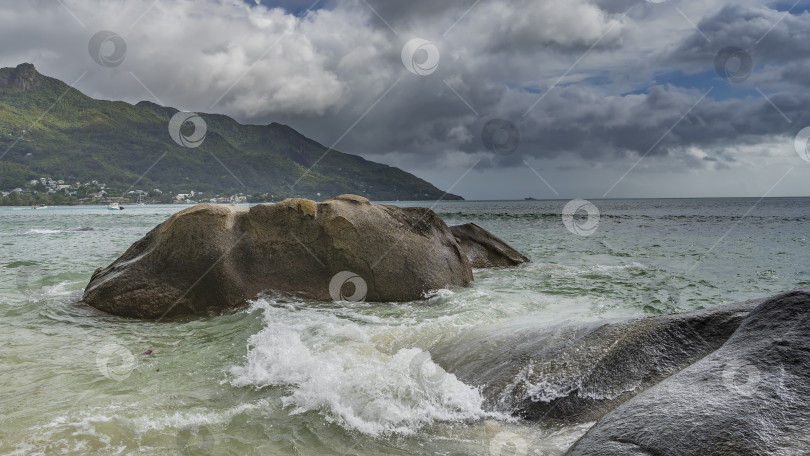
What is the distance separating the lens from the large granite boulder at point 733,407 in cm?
244

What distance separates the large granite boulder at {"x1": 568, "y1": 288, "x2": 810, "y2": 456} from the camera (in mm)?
2443

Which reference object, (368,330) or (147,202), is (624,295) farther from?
(147,202)

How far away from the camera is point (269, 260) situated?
9500 mm
